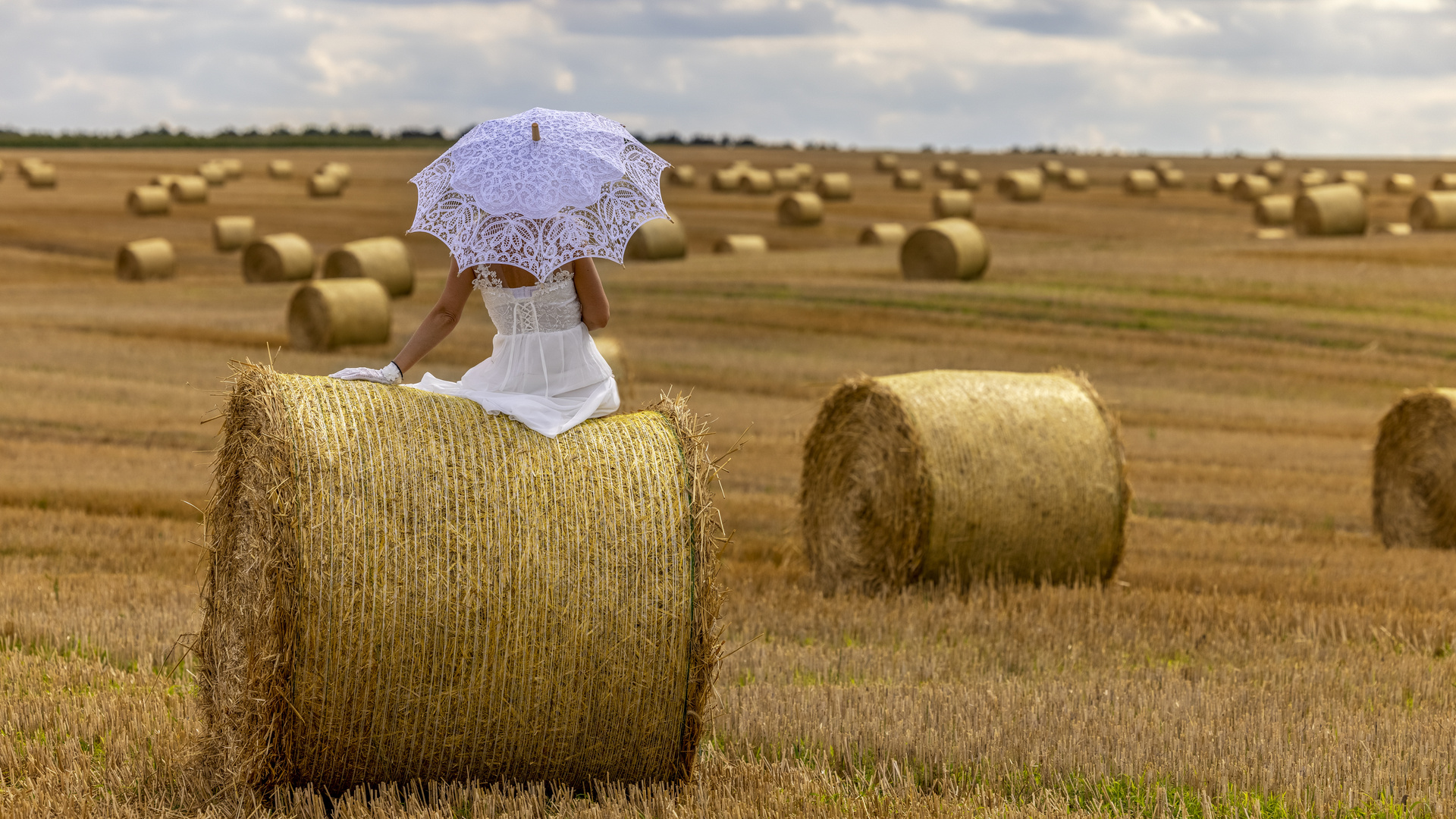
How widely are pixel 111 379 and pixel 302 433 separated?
54.2 ft

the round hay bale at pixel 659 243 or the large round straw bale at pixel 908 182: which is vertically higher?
the large round straw bale at pixel 908 182

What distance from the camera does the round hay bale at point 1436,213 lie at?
119 feet

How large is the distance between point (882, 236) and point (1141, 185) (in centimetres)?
1814

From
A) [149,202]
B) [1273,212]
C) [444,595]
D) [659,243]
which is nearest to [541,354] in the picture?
[444,595]

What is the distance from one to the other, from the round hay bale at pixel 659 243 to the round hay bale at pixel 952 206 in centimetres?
1026

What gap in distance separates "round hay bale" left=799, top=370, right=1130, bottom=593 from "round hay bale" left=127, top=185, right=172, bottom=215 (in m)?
41.6

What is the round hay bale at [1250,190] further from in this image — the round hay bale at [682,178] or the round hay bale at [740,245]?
the round hay bale at [740,245]

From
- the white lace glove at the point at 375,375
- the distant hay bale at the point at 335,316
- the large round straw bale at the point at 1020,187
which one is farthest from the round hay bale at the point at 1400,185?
the white lace glove at the point at 375,375

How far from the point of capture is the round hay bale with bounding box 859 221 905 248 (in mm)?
39094

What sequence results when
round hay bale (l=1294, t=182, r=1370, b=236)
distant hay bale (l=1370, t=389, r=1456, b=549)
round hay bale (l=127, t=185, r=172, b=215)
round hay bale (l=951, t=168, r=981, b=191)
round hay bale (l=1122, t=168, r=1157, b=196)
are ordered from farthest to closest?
round hay bale (l=951, t=168, r=981, b=191) → round hay bale (l=1122, t=168, r=1157, b=196) → round hay bale (l=127, t=185, r=172, b=215) → round hay bale (l=1294, t=182, r=1370, b=236) → distant hay bale (l=1370, t=389, r=1456, b=549)

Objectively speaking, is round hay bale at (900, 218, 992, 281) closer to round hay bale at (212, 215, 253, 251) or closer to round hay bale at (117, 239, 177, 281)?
round hay bale at (117, 239, 177, 281)

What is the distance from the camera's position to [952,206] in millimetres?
42781

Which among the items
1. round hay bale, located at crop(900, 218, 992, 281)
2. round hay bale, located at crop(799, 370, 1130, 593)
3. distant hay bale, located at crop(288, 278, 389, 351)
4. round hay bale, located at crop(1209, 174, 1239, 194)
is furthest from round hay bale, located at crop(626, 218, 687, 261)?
round hay bale, located at crop(1209, 174, 1239, 194)

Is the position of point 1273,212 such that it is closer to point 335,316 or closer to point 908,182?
point 908,182
